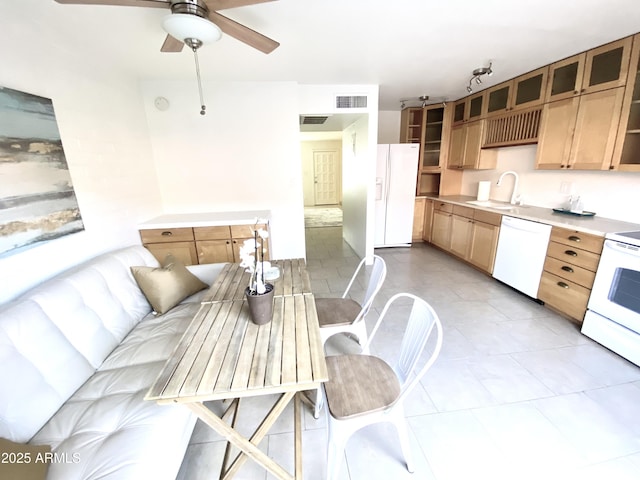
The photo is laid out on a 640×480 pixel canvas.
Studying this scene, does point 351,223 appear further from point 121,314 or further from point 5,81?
point 5,81

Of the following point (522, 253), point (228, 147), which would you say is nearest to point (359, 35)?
point (228, 147)

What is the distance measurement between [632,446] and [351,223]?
3.87 m

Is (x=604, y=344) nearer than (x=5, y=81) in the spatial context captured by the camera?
No

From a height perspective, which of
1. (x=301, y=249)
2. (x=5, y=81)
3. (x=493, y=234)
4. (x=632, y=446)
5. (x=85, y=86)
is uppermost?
(x=85, y=86)

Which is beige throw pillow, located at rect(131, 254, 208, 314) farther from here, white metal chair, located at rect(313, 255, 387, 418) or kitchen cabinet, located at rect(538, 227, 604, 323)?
kitchen cabinet, located at rect(538, 227, 604, 323)

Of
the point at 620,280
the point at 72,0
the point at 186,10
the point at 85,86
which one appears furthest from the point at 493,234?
the point at 85,86

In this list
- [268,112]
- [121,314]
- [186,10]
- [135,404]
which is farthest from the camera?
[268,112]

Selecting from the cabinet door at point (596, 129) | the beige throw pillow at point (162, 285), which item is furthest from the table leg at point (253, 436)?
the cabinet door at point (596, 129)

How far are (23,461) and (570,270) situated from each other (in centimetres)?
364

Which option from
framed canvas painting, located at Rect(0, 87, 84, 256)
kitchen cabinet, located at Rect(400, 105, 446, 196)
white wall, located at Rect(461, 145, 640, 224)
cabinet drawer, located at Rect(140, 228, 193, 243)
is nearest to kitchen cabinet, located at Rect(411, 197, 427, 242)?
kitchen cabinet, located at Rect(400, 105, 446, 196)

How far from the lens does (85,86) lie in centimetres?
216

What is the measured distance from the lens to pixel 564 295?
250 cm

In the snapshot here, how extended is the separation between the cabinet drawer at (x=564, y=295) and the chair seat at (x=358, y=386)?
2.15 m

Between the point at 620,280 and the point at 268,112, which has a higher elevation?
the point at 268,112
